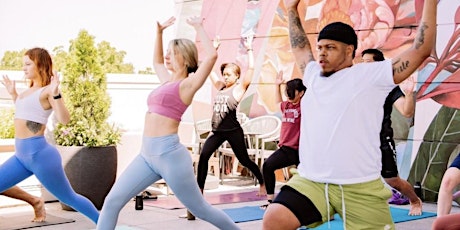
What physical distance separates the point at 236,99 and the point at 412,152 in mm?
2433

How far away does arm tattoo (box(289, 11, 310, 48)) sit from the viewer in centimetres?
361

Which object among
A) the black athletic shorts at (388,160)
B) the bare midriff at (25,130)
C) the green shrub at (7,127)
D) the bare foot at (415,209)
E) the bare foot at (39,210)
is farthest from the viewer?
the green shrub at (7,127)

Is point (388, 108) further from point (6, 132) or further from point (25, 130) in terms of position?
point (6, 132)

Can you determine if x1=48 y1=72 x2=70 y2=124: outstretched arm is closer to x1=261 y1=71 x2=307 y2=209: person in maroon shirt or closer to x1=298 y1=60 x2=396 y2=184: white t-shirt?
x1=298 y1=60 x2=396 y2=184: white t-shirt

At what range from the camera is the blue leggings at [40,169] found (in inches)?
189

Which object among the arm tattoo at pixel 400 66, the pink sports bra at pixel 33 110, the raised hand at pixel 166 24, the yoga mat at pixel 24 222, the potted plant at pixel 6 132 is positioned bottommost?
the yoga mat at pixel 24 222

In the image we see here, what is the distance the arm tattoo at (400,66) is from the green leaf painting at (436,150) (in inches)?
187

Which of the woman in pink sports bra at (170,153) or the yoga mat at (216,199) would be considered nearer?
the woman in pink sports bra at (170,153)

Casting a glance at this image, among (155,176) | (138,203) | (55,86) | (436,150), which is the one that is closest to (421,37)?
(155,176)

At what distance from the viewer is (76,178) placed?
647 cm

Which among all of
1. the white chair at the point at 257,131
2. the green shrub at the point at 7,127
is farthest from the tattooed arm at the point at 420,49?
the white chair at the point at 257,131

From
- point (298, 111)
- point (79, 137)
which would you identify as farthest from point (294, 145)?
point (79, 137)

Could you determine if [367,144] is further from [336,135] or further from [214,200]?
[214,200]

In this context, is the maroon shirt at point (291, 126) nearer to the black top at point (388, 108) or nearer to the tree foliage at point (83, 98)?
the black top at point (388, 108)
